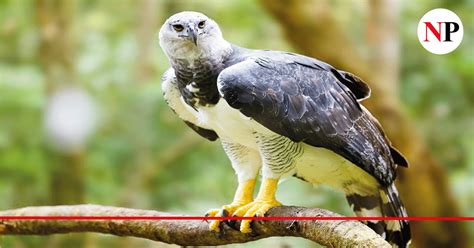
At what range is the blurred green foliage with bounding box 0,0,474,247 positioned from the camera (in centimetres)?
234

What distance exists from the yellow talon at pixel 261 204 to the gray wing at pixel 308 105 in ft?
0.40

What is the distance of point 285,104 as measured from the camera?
3.93ft

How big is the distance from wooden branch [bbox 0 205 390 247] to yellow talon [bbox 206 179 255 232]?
0.06 ft

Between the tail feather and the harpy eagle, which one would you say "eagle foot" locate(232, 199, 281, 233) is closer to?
the harpy eagle

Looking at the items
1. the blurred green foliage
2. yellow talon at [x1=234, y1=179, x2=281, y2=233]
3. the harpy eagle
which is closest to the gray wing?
the harpy eagle

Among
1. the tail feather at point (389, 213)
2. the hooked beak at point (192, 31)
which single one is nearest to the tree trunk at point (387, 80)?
the tail feather at point (389, 213)

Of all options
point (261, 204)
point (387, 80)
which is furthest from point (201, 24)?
point (387, 80)

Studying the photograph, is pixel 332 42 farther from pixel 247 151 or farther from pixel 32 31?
pixel 32 31

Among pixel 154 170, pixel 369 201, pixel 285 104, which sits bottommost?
pixel 154 170

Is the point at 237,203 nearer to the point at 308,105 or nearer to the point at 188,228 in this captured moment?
the point at 188,228

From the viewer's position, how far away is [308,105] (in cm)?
123

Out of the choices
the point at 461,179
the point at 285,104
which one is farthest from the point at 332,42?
the point at 285,104

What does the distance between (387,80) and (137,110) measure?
2.92 ft

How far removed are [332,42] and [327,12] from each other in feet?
0.31
